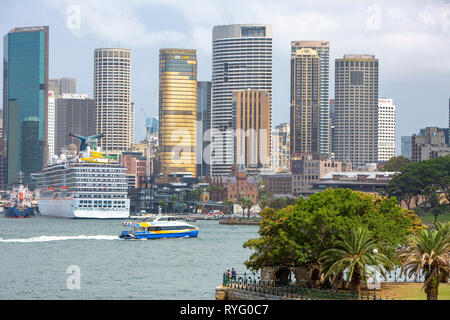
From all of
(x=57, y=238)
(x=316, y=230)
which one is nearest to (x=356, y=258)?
(x=316, y=230)

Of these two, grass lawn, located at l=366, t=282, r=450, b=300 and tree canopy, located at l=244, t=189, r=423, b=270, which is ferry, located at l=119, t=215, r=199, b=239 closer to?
tree canopy, located at l=244, t=189, r=423, b=270

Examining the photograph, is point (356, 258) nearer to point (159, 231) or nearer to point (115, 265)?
point (115, 265)

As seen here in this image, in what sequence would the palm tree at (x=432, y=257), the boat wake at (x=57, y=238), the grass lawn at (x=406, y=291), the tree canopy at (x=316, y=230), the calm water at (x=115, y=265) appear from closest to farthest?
the palm tree at (x=432, y=257)
the grass lawn at (x=406, y=291)
the tree canopy at (x=316, y=230)
the calm water at (x=115, y=265)
the boat wake at (x=57, y=238)

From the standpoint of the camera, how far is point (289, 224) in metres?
65.1

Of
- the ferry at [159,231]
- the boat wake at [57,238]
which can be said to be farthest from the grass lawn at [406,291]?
the boat wake at [57,238]

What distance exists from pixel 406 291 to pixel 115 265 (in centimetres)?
4593

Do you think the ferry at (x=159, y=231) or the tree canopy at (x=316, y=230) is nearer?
the tree canopy at (x=316, y=230)

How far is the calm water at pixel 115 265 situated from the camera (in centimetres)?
7875

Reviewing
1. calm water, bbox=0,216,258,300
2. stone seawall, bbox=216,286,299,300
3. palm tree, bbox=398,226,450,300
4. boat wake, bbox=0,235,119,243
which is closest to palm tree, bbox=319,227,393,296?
palm tree, bbox=398,226,450,300

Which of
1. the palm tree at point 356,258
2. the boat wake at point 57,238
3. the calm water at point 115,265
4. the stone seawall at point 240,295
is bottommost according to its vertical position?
the boat wake at point 57,238

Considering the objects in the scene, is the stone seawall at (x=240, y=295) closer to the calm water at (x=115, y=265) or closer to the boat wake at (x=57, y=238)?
the calm water at (x=115, y=265)

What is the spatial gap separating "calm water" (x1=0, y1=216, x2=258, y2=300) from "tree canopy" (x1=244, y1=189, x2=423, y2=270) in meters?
10.1

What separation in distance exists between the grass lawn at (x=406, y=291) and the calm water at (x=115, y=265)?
1490cm
